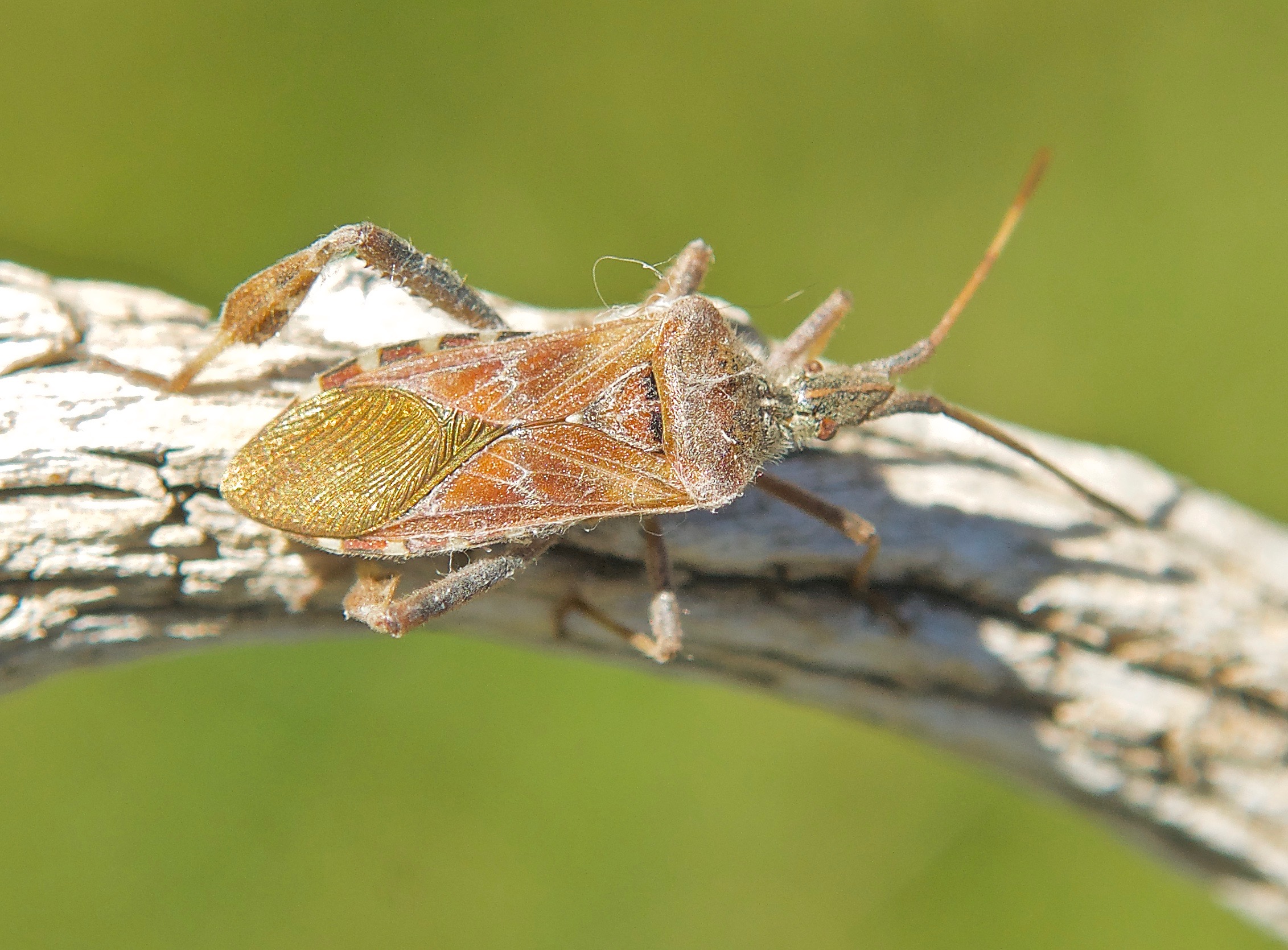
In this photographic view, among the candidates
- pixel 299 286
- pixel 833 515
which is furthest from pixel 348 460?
pixel 833 515

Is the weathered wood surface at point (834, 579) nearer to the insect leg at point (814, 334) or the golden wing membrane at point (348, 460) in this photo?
the golden wing membrane at point (348, 460)

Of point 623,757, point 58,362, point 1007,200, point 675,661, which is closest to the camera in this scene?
point 58,362

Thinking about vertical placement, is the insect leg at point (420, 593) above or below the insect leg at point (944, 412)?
below

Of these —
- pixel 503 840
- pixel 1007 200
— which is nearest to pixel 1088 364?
pixel 1007 200

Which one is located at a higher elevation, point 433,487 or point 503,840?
point 433,487

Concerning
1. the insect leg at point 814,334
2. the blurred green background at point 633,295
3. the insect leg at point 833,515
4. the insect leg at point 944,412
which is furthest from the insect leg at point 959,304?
the blurred green background at point 633,295

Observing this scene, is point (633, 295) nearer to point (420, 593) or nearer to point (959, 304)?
point (959, 304)

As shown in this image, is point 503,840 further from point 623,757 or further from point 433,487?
point 433,487
